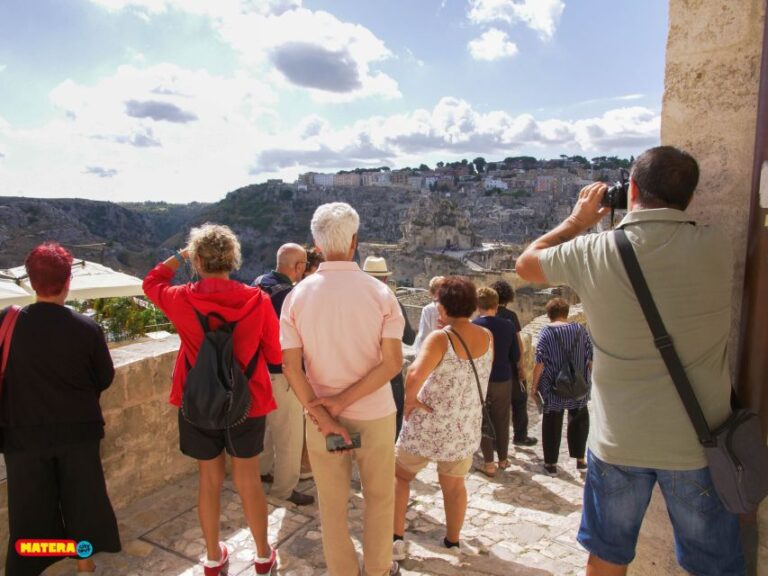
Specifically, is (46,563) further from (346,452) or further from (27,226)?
(27,226)

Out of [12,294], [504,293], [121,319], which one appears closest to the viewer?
[12,294]

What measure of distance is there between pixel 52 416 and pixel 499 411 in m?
3.32

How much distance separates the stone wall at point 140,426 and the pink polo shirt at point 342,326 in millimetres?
1547

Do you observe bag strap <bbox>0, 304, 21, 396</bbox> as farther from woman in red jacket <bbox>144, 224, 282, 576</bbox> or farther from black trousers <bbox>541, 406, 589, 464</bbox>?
black trousers <bbox>541, 406, 589, 464</bbox>

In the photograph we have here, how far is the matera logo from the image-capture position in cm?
253

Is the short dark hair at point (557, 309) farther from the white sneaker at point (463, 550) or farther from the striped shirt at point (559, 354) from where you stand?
the white sneaker at point (463, 550)

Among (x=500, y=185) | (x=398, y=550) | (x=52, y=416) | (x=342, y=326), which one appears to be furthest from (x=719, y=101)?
(x=500, y=185)

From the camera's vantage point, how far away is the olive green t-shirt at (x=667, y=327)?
1635 millimetres

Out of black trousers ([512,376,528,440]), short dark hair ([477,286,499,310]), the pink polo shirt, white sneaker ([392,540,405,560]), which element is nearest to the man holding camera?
the pink polo shirt

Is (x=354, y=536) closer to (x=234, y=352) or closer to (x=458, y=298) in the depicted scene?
(x=234, y=352)

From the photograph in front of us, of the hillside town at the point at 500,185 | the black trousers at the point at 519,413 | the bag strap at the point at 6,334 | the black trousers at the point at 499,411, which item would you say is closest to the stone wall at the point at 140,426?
the bag strap at the point at 6,334

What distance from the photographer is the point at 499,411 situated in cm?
470

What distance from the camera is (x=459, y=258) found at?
50750mm

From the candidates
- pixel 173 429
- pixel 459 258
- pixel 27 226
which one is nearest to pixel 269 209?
pixel 27 226
